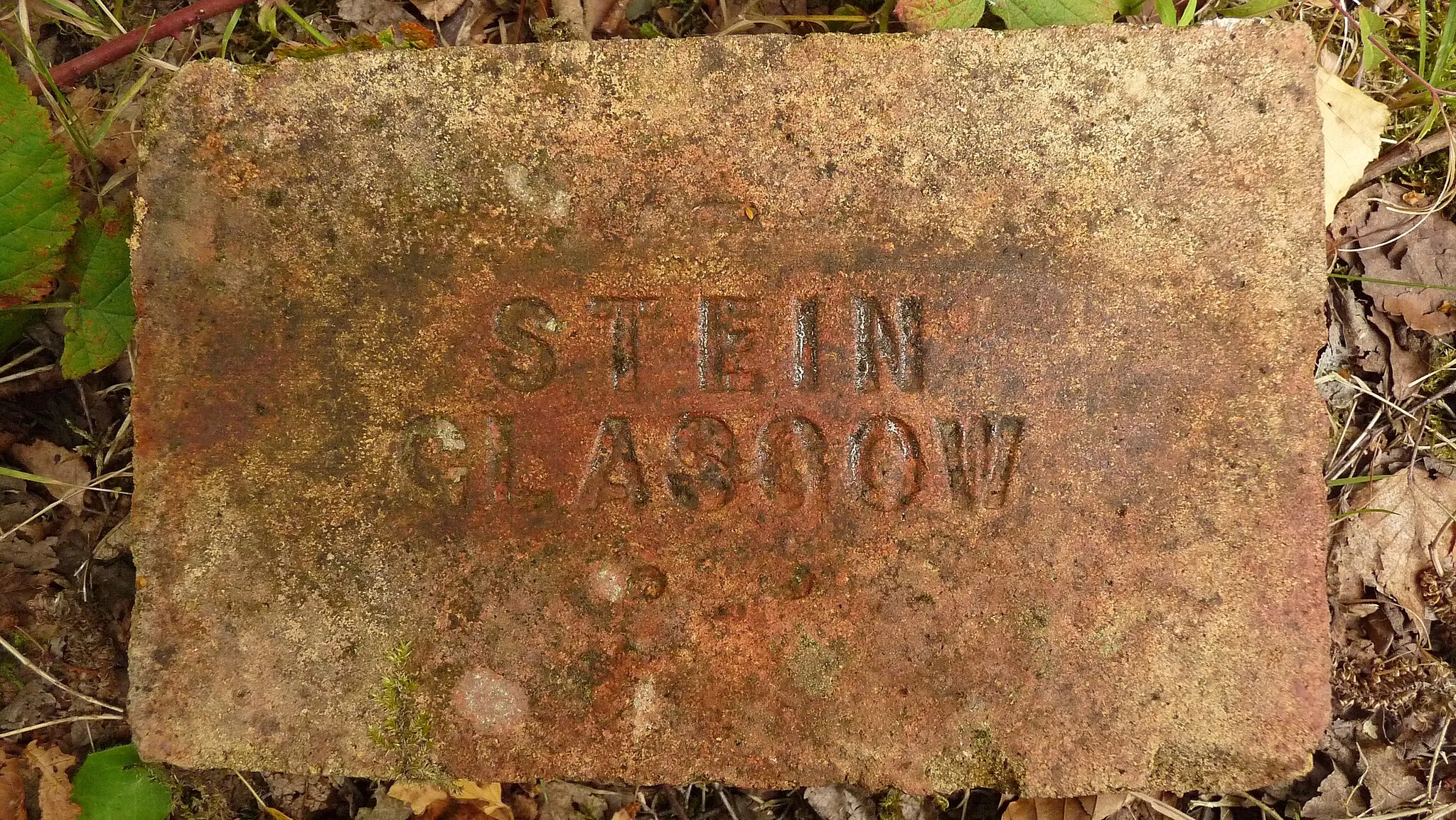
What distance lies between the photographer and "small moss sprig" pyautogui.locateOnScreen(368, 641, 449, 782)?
1601 millimetres

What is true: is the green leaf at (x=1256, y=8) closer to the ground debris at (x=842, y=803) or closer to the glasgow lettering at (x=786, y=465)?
the glasgow lettering at (x=786, y=465)

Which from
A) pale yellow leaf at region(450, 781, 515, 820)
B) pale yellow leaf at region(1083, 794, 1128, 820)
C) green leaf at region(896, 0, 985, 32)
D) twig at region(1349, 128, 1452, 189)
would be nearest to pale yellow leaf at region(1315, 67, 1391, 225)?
twig at region(1349, 128, 1452, 189)

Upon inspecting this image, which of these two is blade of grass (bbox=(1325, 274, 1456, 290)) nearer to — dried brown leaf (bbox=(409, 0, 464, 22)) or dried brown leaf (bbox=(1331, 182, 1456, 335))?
dried brown leaf (bbox=(1331, 182, 1456, 335))

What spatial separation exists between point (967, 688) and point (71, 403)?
2.30 meters

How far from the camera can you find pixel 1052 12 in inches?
70.8

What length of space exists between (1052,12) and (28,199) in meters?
2.30

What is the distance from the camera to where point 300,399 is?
1.60 metres

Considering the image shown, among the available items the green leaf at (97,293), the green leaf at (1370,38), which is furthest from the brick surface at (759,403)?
the green leaf at (1370,38)

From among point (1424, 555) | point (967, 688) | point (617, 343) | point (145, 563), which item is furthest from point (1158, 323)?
point (145, 563)

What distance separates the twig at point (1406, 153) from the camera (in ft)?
6.75

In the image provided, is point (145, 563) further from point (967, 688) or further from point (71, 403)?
point (967, 688)

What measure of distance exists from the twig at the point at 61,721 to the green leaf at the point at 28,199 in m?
0.98

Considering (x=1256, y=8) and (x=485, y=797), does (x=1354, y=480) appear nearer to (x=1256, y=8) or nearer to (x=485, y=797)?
(x=1256, y=8)

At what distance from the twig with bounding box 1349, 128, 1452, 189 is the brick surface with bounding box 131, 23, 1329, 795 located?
78 centimetres
